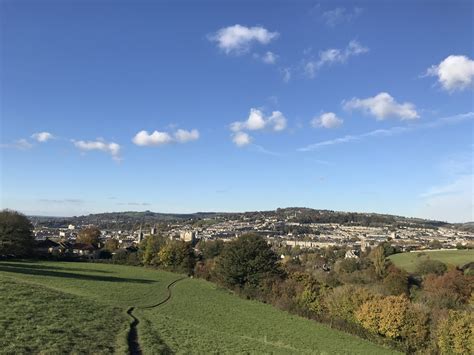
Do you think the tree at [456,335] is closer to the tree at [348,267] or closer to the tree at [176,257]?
the tree at [176,257]

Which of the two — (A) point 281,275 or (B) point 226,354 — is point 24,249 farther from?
(B) point 226,354

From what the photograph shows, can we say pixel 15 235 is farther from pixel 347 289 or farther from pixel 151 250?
pixel 347 289

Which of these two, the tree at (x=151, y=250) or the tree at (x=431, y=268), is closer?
the tree at (x=151, y=250)

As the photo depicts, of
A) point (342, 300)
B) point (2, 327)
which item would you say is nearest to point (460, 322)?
point (342, 300)

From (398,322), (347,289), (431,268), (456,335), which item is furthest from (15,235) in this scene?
(431,268)

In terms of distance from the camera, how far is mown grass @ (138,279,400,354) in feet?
68.7

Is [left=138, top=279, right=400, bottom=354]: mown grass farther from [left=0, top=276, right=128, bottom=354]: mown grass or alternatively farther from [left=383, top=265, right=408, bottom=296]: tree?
[left=383, top=265, right=408, bottom=296]: tree

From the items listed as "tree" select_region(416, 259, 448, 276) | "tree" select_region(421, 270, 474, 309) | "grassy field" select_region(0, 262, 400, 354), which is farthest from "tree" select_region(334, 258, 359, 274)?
"grassy field" select_region(0, 262, 400, 354)

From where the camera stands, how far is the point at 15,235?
247 ft

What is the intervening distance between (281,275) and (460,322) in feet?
84.1

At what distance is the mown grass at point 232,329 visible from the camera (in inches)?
824

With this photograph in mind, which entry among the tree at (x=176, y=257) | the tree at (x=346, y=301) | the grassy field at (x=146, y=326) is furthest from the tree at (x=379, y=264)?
the grassy field at (x=146, y=326)

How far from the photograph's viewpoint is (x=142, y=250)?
3575 inches

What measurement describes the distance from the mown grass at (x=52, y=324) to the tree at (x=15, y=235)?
5592 centimetres
